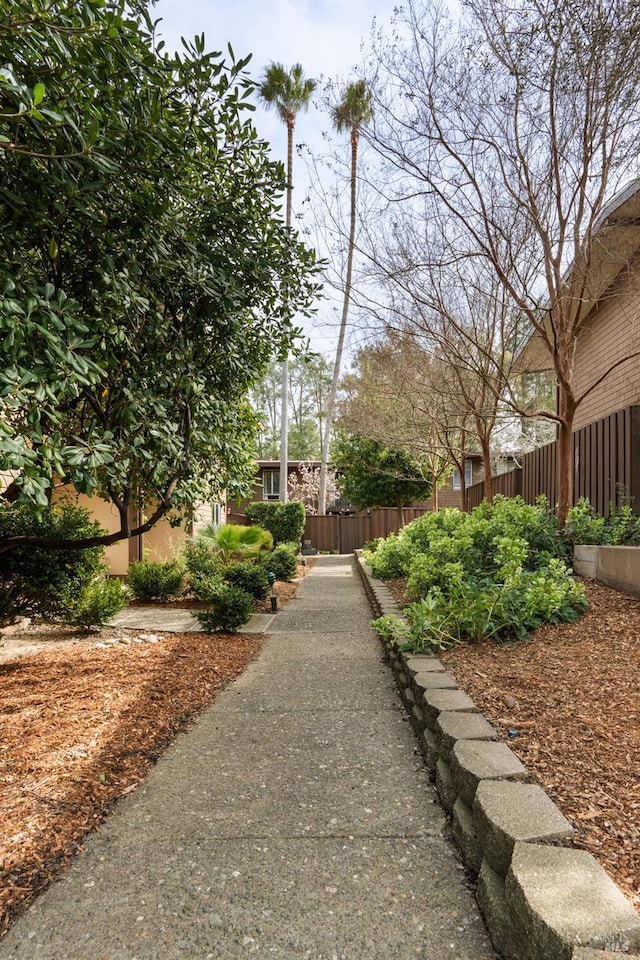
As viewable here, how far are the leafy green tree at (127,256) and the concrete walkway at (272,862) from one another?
1.40m

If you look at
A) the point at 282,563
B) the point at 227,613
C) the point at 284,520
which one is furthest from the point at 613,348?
the point at 284,520

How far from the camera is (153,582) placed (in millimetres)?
7852

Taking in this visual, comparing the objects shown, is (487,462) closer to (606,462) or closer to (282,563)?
(606,462)

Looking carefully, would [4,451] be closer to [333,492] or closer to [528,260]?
[528,260]

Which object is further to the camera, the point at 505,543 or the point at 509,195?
the point at 509,195

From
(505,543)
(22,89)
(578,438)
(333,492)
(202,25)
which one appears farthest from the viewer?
(333,492)

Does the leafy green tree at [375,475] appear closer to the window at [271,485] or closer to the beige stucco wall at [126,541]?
the window at [271,485]

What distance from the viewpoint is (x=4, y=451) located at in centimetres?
183

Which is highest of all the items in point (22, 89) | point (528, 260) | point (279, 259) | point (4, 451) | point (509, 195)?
point (509, 195)

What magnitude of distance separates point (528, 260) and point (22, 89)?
500 centimetres

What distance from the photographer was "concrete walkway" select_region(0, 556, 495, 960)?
1.63 m

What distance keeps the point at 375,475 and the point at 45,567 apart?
48.4ft

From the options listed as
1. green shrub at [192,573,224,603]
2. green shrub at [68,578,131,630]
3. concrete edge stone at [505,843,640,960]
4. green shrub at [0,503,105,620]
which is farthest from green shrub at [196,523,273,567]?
concrete edge stone at [505,843,640,960]

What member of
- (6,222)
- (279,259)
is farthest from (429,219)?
(6,222)
